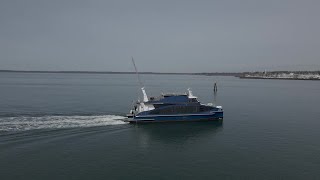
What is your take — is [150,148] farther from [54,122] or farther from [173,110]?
[54,122]

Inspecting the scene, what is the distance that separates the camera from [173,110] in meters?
63.8

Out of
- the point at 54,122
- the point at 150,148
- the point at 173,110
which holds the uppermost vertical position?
the point at 173,110

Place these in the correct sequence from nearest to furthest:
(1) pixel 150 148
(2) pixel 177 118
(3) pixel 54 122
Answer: (1) pixel 150 148 → (3) pixel 54 122 → (2) pixel 177 118

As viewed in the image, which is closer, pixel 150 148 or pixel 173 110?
pixel 150 148

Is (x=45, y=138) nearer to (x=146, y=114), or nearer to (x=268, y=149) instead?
(x=146, y=114)

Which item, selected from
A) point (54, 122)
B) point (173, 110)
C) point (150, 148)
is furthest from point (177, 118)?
point (54, 122)

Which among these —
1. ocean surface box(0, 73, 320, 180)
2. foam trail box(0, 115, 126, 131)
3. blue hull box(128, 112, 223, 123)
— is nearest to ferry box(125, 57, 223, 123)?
blue hull box(128, 112, 223, 123)

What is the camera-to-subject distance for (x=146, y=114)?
2450 inches

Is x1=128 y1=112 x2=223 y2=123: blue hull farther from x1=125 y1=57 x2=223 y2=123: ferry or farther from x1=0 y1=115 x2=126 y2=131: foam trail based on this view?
x1=0 y1=115 x2=126 y2=131: foam trail

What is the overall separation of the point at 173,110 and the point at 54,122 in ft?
71.4

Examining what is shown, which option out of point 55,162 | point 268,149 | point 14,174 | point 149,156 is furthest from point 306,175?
point 14,174

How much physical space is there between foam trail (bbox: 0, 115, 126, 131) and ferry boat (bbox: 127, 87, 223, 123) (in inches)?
170

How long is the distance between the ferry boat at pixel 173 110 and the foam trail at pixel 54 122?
4.32 metres

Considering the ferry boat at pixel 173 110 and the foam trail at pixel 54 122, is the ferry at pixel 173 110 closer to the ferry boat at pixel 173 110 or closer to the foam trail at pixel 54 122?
the ferry boat at pixel 173 110
